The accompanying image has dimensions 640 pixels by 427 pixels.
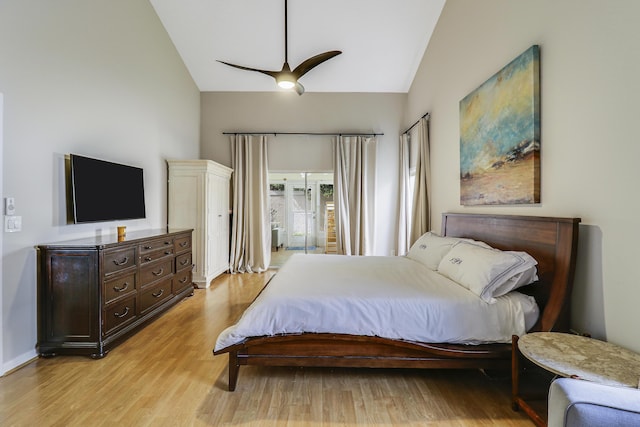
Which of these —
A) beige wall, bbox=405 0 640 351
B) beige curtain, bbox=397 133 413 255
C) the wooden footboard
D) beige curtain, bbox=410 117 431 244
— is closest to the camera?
beige wall, bbox=405 0 640 351

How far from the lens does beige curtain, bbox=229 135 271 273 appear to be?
5.23 metres

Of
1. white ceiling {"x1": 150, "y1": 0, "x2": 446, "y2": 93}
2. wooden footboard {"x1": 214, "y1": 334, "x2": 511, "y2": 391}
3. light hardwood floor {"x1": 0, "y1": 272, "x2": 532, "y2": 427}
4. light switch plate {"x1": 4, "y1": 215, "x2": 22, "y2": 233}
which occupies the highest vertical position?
white ceiling {"x1": 150, "y1": 0, "x2": 446, "y2": 93}

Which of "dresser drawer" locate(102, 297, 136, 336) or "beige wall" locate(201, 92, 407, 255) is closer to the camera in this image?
"dresser drawer" locate(102, 297, 136, 336)

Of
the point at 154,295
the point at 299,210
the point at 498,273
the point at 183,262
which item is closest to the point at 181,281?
the point at 183,262

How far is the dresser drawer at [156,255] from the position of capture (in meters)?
2.85

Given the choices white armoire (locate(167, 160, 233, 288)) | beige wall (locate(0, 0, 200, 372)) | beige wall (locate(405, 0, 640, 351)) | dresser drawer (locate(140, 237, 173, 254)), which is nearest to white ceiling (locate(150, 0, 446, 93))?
beige wall (locate(0, 0, 200, 372))

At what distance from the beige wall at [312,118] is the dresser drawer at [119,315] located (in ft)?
10.6

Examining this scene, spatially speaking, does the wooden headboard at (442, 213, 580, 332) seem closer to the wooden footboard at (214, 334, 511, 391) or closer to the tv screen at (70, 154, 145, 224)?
the wooden footboard at (214, 334, 511, 391)

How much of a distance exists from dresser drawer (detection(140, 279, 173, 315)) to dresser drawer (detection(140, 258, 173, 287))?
0.08m

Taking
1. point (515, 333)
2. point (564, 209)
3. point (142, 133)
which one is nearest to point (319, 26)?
point (142, 133)

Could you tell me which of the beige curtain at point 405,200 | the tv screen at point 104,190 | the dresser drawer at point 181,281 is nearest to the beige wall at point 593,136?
the beige curtain at point 405,200

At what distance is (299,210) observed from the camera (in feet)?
18.6

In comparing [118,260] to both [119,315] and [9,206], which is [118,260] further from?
[9,206]

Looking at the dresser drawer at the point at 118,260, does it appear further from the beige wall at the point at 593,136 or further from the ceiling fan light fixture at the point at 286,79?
the beige wall at the point at 593,136
